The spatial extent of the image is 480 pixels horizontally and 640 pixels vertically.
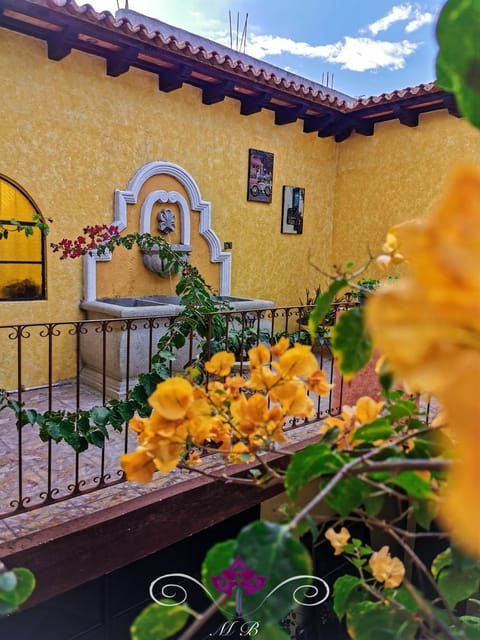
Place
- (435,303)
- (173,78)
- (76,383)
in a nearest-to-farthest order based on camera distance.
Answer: (435,303) < (76,383) < (173,78)

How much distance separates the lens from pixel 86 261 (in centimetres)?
508

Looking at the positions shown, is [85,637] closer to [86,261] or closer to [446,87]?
[446,87]

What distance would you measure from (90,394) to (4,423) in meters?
0.87

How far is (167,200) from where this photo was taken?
5672 mm

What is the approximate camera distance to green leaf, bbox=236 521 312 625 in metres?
0.39

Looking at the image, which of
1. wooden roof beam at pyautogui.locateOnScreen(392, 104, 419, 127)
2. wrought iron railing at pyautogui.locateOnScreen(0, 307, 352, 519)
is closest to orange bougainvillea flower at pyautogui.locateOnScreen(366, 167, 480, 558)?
wrought iron railing at pyautogui.locateOnScreen(0, 307, 352, 519)

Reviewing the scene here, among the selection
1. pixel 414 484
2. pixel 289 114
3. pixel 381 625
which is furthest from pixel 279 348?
pixel 289 114

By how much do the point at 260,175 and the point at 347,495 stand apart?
635cm

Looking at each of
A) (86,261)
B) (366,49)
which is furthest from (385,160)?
(366,49)

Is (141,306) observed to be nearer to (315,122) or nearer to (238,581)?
(315,122)

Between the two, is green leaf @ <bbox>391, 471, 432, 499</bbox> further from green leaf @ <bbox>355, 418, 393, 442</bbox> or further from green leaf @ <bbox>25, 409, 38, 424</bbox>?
green leaf @ <bbox>25, 409, 38, 424</bbox>

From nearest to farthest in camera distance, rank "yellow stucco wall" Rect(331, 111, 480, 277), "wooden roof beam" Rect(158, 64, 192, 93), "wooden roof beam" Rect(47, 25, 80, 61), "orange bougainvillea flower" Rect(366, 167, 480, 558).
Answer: "orange bougainvillea flower" Rect(366, 167, 480, 558) < "wooden roof beam" Rect(47, 25, 80, 61) < "wooden roof beam" Rect(158, 64, 192, 93) < "yellow stucco wall" Rect(331, 111, 480, 277)

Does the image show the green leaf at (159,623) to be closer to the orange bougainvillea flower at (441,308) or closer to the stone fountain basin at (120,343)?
the orange bougainvillea flower at (441,308)

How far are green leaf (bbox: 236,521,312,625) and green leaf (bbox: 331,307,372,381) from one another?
0.25 meters
